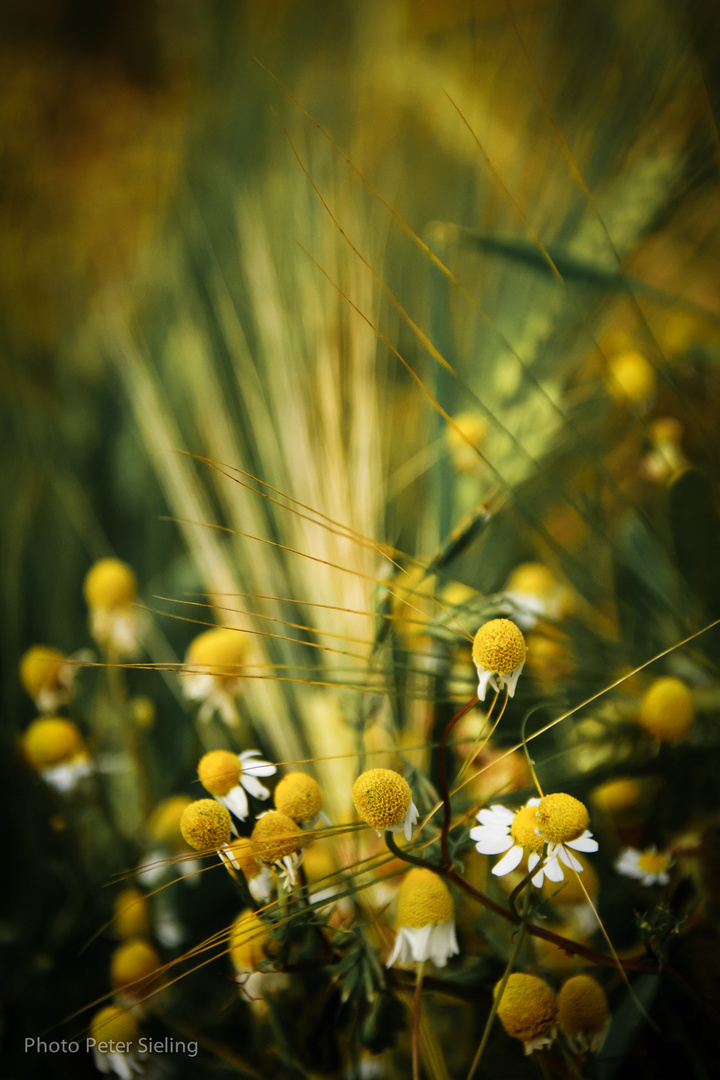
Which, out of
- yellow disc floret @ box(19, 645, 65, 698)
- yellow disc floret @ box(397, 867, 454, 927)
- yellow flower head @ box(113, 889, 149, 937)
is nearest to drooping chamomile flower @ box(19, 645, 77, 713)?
yellow disc floret @ box(19, 645, 65, 698)

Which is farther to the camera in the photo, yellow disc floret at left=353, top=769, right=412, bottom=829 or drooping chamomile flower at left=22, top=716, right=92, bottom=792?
drooping chamomile flower at left=22, top=716, right=92, bottom=792

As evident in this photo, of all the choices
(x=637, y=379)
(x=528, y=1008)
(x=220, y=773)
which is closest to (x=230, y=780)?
(x=220, y=773)

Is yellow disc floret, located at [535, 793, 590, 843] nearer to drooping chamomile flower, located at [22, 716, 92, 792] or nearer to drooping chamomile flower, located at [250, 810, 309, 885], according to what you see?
drooping chamomile flower, located at [250, 810, 309, 885]

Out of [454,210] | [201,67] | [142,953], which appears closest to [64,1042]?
[142,953]

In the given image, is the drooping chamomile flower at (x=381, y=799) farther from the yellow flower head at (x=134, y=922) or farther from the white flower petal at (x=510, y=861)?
the yellow flower head at (x=134, y=922)

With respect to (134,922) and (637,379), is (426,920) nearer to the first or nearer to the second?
(134,922)

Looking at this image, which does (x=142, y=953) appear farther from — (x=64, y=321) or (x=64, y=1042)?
(x=64, y=321)

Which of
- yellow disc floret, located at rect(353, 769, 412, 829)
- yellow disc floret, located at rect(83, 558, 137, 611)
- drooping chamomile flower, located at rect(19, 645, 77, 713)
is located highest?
yellow disc floret, located at rect(83, 558, 137, 611)
